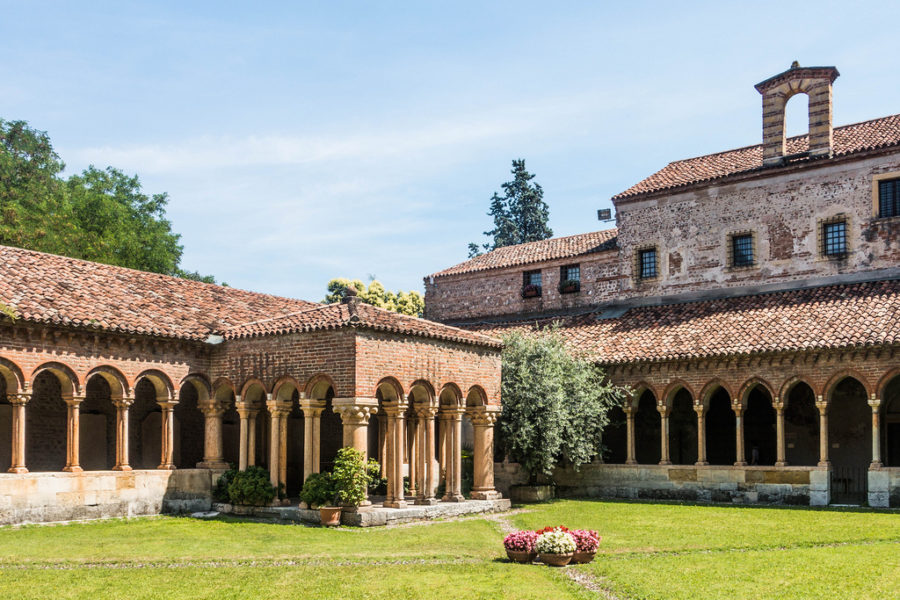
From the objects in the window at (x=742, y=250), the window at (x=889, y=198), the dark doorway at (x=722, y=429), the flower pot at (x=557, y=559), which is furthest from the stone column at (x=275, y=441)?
the window at (x=889, y=198)

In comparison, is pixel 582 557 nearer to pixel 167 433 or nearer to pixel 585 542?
pixel 585 542

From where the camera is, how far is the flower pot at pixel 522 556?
1478cm

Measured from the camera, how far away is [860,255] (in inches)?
1116

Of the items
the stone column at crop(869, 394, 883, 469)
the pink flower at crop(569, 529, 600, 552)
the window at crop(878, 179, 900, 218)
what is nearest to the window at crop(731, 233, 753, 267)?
the window at crop(878, 179, 900, 218)

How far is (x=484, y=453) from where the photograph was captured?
24031mm

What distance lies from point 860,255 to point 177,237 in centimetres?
3271

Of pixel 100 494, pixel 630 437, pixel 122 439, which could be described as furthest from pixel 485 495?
pixel 100 494

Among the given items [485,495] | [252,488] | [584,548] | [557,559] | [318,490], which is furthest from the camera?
[485,495]

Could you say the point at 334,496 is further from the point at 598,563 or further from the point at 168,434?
the point at 598,563

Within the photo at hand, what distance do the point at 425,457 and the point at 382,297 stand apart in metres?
37.2

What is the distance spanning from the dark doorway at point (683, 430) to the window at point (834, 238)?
6404mm

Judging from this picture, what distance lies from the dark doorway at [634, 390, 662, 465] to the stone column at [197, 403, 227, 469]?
13787mm

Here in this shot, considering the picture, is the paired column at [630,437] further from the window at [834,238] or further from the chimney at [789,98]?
the chimney at [789,98]

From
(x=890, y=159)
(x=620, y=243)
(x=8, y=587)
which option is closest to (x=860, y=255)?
(x=890, y=159)
